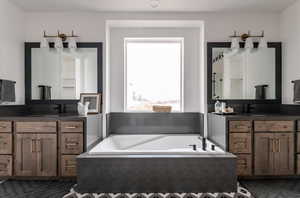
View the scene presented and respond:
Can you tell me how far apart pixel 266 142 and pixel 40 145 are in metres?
2.89

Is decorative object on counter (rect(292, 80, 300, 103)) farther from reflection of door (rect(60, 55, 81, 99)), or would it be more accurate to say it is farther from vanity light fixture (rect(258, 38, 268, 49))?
reflection of door (rect(60, 55, 81, 99))

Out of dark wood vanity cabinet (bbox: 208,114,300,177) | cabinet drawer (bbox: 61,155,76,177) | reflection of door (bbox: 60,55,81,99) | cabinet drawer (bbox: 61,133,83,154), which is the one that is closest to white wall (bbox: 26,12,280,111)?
reflection of door (bbox: 60,55,81,99)

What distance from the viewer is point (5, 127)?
10.0 ft

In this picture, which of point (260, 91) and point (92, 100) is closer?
point (92, 100)

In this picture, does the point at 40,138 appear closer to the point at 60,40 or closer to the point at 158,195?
the point at 60,40

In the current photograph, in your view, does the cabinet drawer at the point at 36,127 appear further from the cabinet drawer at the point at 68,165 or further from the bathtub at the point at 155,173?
the bathtub at the point at 155,173

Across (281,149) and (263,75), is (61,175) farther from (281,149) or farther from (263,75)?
(263,75)

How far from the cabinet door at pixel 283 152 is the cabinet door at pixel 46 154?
2842 millimetres

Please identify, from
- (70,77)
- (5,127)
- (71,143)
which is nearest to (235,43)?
(70,77)

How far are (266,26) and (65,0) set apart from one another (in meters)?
3.06

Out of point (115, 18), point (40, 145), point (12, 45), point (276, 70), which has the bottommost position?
point (40, 145)

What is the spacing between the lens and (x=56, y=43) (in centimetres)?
365

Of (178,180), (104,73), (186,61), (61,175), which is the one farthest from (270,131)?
(61,175)

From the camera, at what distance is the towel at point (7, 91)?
3.09m
